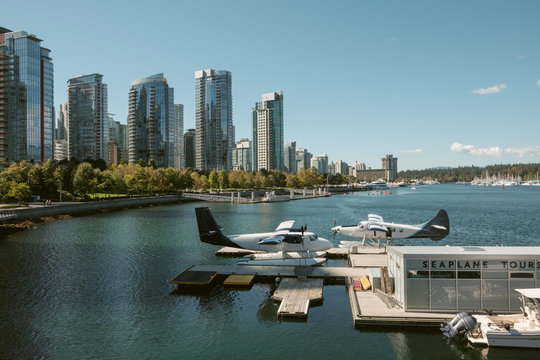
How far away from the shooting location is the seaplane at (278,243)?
32.9m

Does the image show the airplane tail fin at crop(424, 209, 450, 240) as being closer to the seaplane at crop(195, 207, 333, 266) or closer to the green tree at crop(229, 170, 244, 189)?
the seaplane at crop(195, 207, 333, 266)

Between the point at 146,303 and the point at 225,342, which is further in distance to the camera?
the point at 146,303

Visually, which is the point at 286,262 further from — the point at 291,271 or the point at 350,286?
the point at 350,286

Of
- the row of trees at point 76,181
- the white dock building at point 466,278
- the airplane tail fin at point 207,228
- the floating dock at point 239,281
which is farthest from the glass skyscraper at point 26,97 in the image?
the white dock building at point 466,278

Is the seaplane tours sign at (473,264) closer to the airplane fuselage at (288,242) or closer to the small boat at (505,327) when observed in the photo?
the small boat at (505,327)

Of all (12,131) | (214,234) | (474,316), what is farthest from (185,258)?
(12,131)

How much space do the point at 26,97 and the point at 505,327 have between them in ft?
603

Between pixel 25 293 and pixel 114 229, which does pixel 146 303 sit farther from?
pixel 114 229

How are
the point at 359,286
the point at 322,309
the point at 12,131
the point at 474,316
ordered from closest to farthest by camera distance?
the point at 474,316
the point at 322,309
the point at 359,286
the point at 12,131

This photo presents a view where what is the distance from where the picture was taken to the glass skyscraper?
497 feet

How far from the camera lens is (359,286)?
25938 mm

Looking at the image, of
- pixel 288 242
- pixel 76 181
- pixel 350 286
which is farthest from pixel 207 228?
pixel 76 181

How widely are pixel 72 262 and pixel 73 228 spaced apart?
28.8 metres

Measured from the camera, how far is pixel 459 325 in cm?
1894
